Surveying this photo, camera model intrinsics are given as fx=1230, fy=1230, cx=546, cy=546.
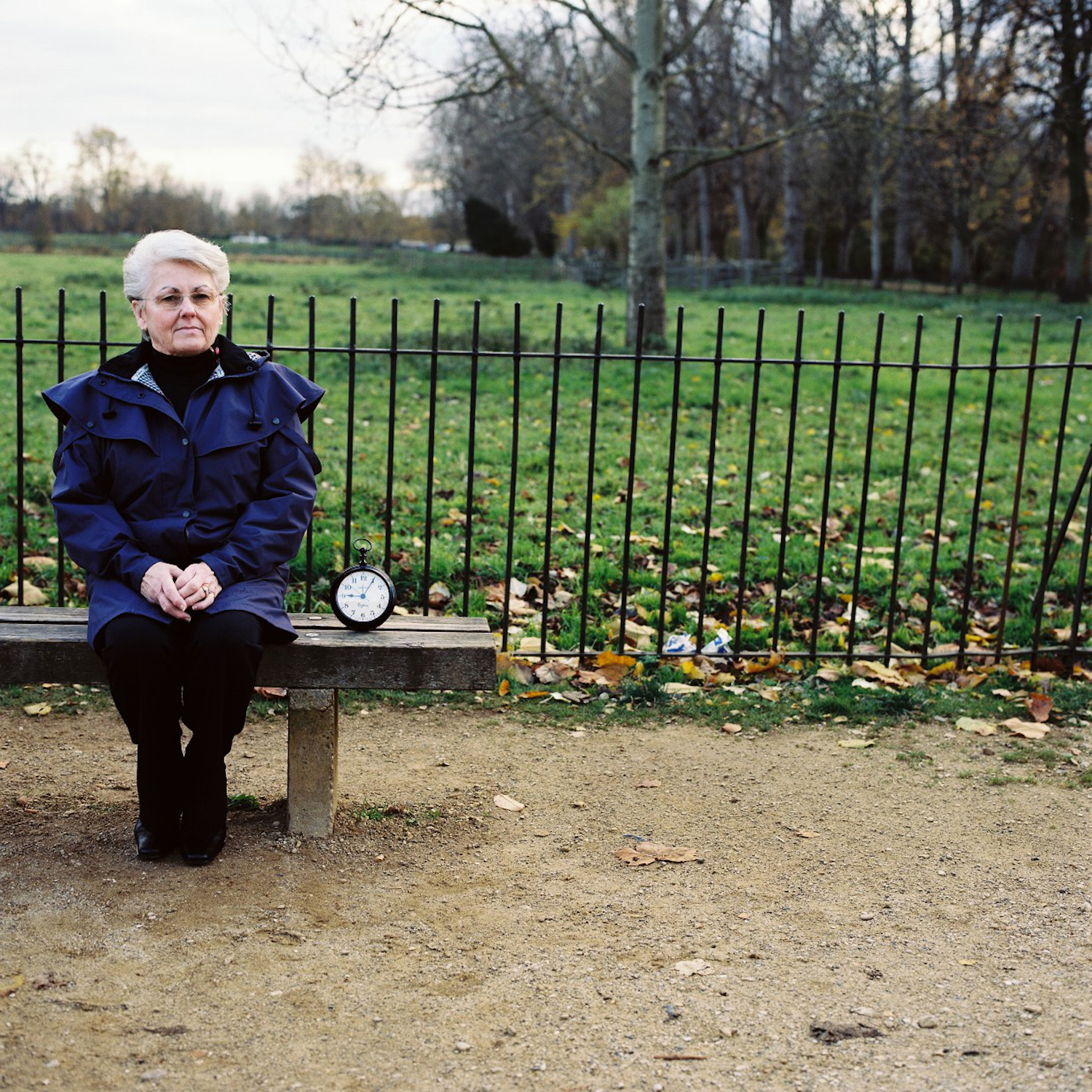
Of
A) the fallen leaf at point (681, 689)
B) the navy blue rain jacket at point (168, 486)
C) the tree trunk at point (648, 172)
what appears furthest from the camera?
the tree trunk at point (648, 172)

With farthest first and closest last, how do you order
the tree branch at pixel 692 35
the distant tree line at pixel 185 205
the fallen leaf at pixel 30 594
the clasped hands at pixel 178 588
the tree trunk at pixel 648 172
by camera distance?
1. the distant tree line at pixel 185 205
2. the tree trunk at pixel 648 172
3. the tree branch at pixel 692 35
4. the fallen leaf at pixel 30 594
5. the clasped hands at pixel 178 588

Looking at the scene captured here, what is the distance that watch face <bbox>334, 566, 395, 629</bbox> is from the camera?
12.4 ft

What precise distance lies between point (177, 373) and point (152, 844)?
134cm

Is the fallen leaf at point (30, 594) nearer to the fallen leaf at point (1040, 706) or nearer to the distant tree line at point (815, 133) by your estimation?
the fallen leaf at point (1040, 706)

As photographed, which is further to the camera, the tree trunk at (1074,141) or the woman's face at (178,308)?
the tree trunk at (1074,141)

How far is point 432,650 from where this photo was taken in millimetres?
3656

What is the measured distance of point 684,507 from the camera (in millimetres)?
7637

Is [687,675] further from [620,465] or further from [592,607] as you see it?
[620,465]

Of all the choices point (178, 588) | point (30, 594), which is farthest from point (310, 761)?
point (30, 594)

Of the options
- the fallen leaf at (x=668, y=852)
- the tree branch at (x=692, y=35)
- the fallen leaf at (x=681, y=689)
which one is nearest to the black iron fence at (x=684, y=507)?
the fallen leaf at (x=681, y=689)

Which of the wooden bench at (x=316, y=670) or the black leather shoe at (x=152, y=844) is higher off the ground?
the wooden bench at (x=316, y=670)

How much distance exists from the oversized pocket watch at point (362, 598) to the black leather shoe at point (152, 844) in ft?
2.65

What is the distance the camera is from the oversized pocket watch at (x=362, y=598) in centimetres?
379

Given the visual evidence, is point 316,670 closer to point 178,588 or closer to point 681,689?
Answer: point 178,588
